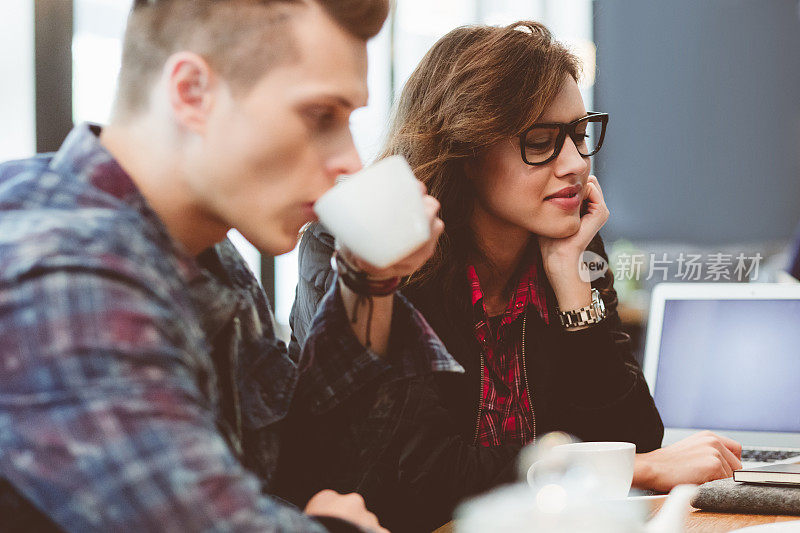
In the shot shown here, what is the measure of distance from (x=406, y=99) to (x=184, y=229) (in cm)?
93

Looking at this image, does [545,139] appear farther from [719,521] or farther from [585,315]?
[719,521]

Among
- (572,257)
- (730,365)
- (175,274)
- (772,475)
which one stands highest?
(175,274)

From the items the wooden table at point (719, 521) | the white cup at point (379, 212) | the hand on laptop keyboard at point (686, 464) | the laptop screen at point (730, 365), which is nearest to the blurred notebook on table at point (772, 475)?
the wooden table at point (719, 521)

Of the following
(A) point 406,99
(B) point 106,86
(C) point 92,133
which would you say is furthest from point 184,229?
(B) point 106,86

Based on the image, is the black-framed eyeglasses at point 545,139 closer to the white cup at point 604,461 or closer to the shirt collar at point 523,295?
the shirt collar at point 523,295

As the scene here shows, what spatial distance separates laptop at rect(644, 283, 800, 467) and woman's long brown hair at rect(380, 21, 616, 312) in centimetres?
59

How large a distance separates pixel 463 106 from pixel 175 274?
90cm

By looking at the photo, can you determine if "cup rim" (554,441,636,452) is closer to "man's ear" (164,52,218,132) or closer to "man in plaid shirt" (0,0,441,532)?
"man in plaid shirt" (0,0,441,532)

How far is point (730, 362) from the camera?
1810 mm

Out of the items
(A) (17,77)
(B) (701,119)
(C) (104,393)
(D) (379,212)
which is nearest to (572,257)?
(D) (379,212)

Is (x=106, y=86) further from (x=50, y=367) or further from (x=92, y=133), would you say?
(x=50, y=367)

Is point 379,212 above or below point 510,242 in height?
above

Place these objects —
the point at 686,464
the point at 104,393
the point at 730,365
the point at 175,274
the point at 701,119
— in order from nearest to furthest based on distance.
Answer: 1. the point at 104,393
2. the point at 175,274
3. the point at 686,464
4. the point at 730,365
5. the point at 701,119

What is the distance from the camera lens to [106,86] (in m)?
2.91
